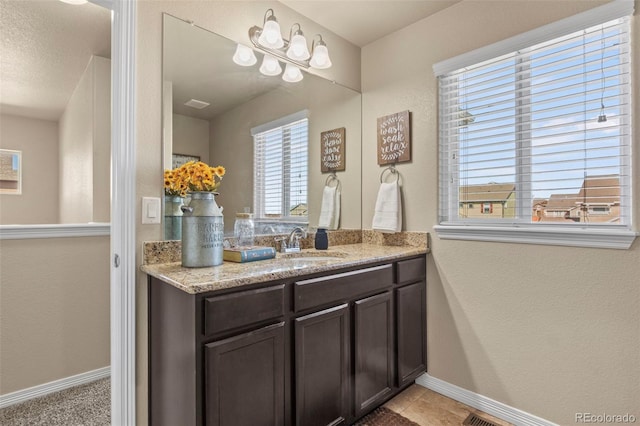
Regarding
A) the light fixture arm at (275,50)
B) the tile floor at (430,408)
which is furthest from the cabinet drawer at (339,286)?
the light fixture arm at (275,50)

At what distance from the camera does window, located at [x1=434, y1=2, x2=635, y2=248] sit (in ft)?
5.05

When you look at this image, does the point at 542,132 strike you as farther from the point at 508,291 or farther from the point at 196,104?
the point at 196,104

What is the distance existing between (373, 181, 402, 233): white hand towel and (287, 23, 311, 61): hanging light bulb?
1.06m

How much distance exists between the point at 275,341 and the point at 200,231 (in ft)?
1.89

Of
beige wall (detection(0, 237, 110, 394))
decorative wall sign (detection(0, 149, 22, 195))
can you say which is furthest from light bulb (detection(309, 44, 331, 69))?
decorative wall sign (detection(0, 149, 22, 195))

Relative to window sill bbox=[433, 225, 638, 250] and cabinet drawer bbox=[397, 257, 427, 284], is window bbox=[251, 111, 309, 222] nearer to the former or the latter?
cabinet drawer bbox=[397, 257, 427, 284]

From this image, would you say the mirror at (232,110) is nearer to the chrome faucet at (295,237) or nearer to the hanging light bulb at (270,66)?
the hanging light bulb at (270,66)

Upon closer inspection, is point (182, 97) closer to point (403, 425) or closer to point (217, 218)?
point (217, 218)

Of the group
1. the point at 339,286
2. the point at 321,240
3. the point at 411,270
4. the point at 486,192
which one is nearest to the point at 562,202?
the point at 486,192

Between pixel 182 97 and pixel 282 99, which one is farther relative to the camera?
pixel 282 99

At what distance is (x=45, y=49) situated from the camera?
6.86ft

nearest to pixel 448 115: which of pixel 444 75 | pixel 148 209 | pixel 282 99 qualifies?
pixel 444 75

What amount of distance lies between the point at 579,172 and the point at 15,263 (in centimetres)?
320

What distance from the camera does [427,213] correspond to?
2.19m
